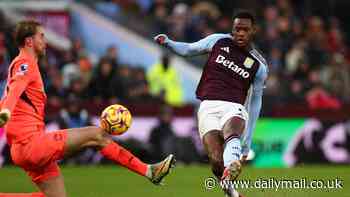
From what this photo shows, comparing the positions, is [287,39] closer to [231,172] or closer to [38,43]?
[231,172]

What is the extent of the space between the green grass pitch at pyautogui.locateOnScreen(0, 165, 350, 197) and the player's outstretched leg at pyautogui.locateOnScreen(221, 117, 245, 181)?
1351 millimetres

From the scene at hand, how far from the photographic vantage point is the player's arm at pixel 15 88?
8500mm

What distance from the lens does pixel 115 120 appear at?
9375 millimetres

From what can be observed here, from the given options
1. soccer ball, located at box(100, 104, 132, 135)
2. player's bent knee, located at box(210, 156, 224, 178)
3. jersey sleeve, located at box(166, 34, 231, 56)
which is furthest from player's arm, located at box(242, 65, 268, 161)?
soccer ball, located at box(100, 104, 132, 135)

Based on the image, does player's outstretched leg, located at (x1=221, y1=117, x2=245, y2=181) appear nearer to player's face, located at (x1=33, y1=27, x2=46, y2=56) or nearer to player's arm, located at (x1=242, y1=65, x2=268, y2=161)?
player's arm, located at (x1=242, y1=65, x2=268, y2=161)

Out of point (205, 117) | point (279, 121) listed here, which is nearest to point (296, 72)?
point (279, 121)

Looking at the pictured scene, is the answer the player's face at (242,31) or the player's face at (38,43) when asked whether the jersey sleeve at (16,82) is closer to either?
the player's face at (38,43)

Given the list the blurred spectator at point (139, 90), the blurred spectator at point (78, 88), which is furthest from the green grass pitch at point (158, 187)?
the blurred spectator at point (139, 90)

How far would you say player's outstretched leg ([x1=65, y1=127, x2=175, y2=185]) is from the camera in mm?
9016

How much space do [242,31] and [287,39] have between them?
38.4 feet

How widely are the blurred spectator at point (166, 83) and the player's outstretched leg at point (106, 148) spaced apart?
1040 centimetres

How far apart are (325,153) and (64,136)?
10.5m

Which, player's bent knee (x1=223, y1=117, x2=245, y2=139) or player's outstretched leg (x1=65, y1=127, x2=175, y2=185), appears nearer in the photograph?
player's outstretched leg (x1=65, y1=127, x2=175, y2=185)

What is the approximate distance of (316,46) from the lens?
22.4 meters
